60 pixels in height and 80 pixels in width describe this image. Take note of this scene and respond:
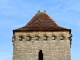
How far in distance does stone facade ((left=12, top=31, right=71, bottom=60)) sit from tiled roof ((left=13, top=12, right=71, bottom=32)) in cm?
25

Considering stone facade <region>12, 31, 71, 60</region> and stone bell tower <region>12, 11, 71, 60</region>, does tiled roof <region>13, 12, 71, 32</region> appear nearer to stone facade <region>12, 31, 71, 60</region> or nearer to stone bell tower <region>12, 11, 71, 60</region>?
stone bell tower <region>12, 11, 71, 60</region>

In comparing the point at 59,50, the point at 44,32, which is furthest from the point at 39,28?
the point at 59,50

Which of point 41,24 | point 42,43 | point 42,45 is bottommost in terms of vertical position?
point 42,45

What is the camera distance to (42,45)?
73.4ft

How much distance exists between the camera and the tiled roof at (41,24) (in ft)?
74.9

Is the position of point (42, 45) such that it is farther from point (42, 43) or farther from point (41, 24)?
point (41, 24)

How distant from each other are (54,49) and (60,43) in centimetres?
53

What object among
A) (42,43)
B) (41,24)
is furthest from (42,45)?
(41,24)

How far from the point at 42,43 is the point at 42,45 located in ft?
0.46

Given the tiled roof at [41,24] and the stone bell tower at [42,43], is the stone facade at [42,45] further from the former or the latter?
the tiled roof at [41,24]

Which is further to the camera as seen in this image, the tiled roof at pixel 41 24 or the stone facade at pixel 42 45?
the tiled roof at pixel 41 24

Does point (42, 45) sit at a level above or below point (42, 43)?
below

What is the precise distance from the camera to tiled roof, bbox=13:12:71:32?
22.8m

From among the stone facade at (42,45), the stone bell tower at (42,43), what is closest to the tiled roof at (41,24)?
the stone bell tower at (42,43)
